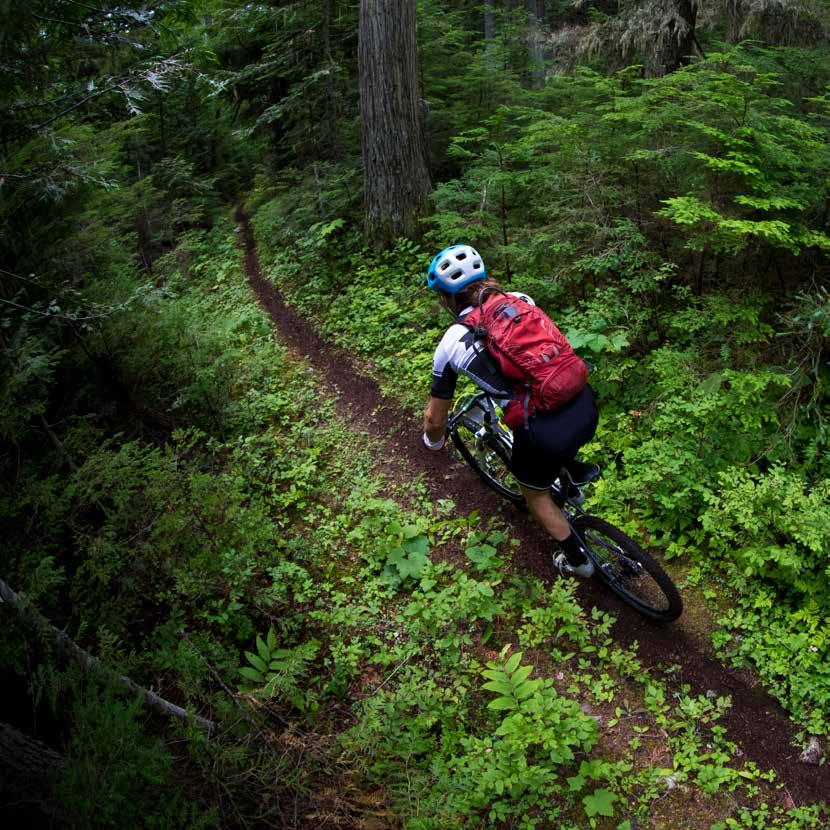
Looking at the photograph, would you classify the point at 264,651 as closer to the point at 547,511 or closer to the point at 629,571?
the point at 547,511

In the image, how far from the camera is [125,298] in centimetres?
629

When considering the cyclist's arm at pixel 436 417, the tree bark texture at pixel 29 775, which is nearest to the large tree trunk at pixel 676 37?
the cyclist's arm at pixel 436 417

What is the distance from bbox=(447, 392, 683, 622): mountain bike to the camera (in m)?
4.33

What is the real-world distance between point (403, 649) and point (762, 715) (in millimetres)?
2729

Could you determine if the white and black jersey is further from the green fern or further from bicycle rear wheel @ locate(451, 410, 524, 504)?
the green fern

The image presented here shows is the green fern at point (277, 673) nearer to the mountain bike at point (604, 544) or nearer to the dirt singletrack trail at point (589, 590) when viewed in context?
the dirt singletrack trail at point (589, 590)

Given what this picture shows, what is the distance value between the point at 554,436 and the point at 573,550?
1.23 m

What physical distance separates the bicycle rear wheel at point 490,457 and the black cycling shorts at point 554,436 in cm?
123

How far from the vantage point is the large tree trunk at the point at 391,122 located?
9.70 meters

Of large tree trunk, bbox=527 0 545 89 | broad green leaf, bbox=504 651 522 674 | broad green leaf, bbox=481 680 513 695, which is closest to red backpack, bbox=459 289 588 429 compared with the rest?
broad green leaf, bbox=504 651 522 674

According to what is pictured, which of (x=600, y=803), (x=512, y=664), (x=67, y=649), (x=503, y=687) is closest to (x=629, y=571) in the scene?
(x=512, y=664)

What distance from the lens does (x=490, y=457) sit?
6000 mm

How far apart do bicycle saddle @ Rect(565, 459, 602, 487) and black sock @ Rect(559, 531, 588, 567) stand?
451 millimetres

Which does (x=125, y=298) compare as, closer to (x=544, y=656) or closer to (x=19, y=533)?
(x=19, y=533)
